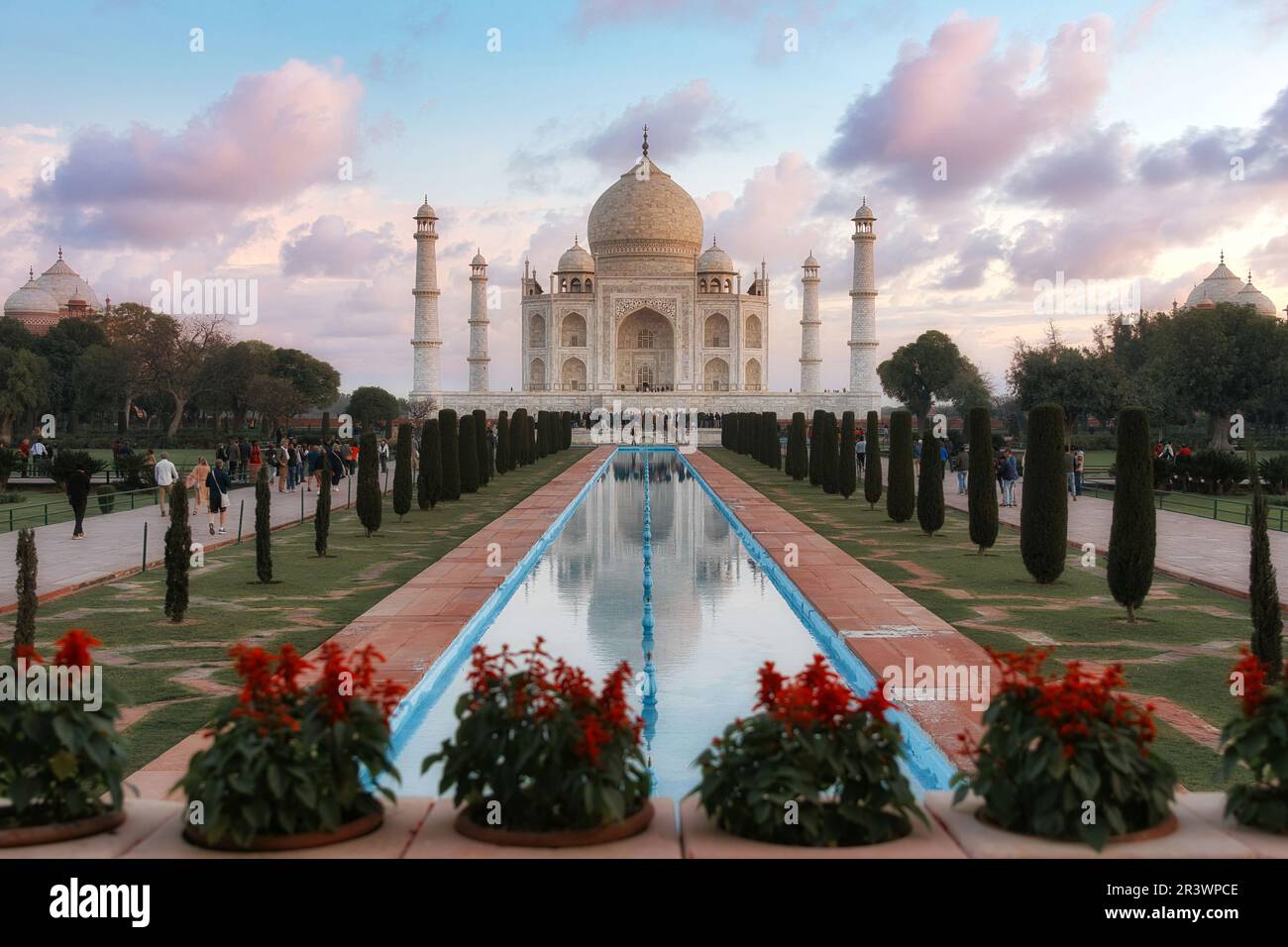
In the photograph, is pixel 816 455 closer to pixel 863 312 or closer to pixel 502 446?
pixel 502 446

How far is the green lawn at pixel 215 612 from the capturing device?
5785 mm

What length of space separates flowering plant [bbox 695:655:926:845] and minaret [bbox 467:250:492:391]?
4768 centimetres

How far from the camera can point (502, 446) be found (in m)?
25.2

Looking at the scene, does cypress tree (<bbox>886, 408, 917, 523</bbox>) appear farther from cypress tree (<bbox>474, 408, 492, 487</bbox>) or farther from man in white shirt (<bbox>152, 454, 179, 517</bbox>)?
man in white shirt (<bbox>152, 454, 179, 517</bbox>)

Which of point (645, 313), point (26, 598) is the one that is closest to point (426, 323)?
point (645, 313)

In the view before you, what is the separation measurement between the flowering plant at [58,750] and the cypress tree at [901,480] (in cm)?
1266

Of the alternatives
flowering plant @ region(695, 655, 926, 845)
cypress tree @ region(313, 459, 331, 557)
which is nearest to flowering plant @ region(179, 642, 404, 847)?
flowering plant @ region(695, 655, 926, 845)

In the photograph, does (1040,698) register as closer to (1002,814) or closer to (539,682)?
(1002,814)

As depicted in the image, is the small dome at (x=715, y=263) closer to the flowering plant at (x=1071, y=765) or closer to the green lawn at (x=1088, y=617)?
the green lawn at (x=1088, y=617)

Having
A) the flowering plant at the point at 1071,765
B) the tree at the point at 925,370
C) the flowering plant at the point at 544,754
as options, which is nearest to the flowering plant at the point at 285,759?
the flowering plant at the point at 544,754

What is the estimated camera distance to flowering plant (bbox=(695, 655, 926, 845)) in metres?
2.94

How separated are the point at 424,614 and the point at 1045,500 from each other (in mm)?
4871

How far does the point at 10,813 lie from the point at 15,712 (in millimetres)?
249
